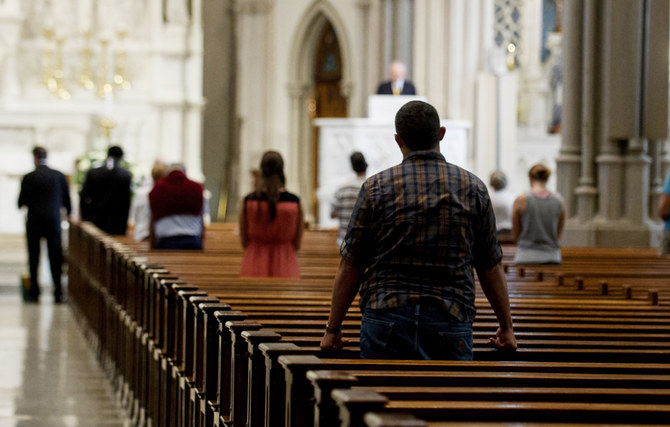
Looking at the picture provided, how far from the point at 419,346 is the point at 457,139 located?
397 inches

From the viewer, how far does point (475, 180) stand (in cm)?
386

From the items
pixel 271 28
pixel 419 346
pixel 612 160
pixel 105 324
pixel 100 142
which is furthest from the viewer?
pixel 271 28

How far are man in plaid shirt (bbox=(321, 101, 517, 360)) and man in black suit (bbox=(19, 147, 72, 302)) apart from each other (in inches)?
386

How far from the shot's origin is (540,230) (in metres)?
8.39

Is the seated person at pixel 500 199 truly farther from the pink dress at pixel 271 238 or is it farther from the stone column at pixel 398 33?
the stone column at pixel 398 33

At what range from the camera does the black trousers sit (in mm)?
13281

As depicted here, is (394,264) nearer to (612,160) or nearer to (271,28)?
(612,160)

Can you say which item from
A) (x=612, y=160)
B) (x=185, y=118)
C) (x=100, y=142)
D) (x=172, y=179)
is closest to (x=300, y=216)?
(x=172, y=179)

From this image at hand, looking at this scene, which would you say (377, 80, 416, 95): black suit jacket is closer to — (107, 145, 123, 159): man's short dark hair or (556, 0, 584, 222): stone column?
(556, 0, 584, 222): stone column

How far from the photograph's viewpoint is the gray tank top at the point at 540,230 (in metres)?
8.39

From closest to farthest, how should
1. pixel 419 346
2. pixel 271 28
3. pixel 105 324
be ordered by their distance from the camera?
pixel 419 346, pixel 105 324, pixel 271 28

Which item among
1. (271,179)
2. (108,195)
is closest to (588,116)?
(108,195)

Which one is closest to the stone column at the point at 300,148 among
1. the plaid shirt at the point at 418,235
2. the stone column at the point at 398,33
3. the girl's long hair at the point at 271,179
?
the stone column at the point at 398,33

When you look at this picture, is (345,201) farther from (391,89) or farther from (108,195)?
(391,89)
